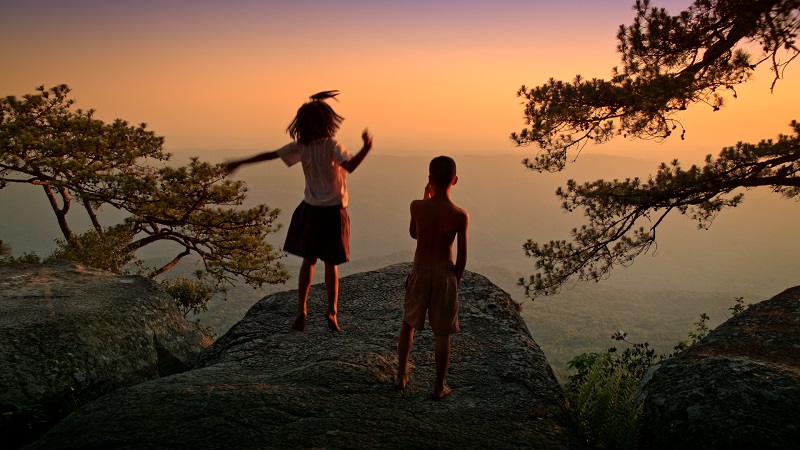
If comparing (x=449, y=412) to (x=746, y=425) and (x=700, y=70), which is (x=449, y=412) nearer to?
(x=746, y=425)

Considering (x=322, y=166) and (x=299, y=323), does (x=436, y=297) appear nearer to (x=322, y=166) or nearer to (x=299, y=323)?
(x=322, y=166)

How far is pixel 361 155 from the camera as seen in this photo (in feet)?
17.1

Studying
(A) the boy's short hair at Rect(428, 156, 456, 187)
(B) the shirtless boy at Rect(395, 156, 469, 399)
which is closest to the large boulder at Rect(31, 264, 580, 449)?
(B) the shirtless boy at Rect(395, 156, 469, 399)

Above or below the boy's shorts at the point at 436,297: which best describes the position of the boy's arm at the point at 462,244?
above

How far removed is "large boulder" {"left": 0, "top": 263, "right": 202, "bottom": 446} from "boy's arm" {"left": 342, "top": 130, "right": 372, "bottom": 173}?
3169mm

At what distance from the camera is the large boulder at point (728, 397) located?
4.08 m

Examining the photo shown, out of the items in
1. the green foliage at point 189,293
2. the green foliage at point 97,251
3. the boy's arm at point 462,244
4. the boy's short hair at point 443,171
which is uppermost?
the boy's short hair at point 443,171

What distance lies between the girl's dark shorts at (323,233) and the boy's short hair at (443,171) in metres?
1.59

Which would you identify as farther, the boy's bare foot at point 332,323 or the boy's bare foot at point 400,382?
the boy's bare foot at point 332,323

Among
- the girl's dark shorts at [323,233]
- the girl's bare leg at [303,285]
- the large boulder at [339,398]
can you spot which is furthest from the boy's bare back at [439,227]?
the girl's bare leg at [303,285]

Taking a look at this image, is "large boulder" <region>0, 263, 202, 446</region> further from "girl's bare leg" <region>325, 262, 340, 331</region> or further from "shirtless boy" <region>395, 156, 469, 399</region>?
"shirtless boy" <region>395, 156, 469, 399</region>

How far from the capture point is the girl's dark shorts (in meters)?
5.67

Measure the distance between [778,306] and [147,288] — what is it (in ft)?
28.5

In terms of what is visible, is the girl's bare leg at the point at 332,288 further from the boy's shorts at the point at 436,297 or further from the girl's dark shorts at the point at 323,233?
the boy's shorts at the point at 436,297
